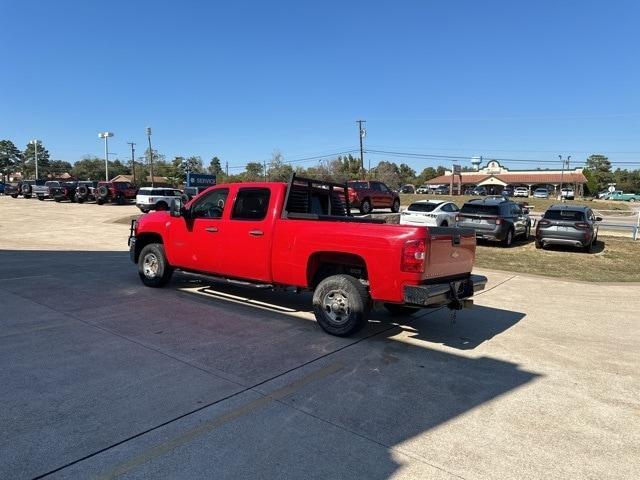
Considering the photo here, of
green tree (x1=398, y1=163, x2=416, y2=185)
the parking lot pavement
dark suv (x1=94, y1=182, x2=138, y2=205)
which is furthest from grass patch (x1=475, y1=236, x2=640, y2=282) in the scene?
green tree (x1=398, y1=163, x2=416, y2=185)

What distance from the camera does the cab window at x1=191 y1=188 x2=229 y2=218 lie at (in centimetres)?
760

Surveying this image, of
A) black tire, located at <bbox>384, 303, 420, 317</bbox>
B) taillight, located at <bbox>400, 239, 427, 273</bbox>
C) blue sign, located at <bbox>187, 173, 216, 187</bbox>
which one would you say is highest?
blue sign, located at <bbox>187, 173, 216, 187</bbox>

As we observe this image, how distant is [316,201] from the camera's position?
7.67 metres

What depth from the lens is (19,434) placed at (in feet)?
11.2

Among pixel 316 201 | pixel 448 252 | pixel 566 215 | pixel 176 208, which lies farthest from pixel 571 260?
pixel 176 208

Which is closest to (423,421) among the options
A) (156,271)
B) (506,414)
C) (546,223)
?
(506,414)

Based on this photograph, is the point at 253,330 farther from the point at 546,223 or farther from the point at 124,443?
the point at 546,223

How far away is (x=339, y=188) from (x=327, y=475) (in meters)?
5.79

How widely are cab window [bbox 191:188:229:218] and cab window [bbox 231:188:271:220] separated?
0.34m

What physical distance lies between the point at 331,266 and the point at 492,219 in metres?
11.5

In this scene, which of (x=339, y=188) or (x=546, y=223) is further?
(x=546, y=223)

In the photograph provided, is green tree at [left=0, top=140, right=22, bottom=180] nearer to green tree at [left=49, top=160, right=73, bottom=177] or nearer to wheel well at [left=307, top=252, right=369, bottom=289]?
green tree at [left=49, top=160, right=73, bottom=177]

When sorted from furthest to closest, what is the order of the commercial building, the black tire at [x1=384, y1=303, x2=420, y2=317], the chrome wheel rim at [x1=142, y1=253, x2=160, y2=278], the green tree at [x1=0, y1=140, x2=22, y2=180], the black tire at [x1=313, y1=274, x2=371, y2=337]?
the green tree at [x1=0, y1=140, x2=22, y2=180]
the commercial building
the chrome wheel rim at [x1=142, y1=253, x2=160, y2=278]
the black tire at [x1=384, y1=303, x2=420, y2=317]
the black tire at [x1=313, y1=274, x2=371, y2=337]

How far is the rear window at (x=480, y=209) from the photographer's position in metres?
16.5
